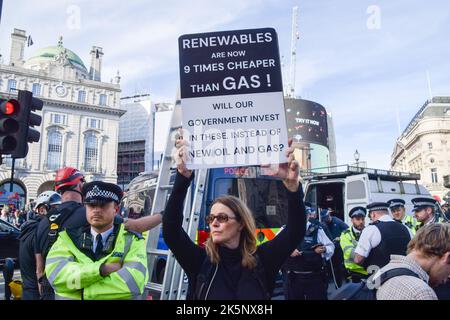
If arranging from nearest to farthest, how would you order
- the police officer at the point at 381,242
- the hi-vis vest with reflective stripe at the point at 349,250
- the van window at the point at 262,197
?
the police officer at the point at 381,242 → the hi-vis vest with reflective stripe at the point at 349,250 → the van window at the point at 262,197

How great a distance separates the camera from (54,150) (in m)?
46.5

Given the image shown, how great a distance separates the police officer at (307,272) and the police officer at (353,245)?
0.51m

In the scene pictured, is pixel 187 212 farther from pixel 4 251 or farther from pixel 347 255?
pixel 4 251

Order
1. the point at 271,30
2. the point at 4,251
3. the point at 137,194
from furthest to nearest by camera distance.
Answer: the point at 4,251, the point at 137,194, the point at 271,30

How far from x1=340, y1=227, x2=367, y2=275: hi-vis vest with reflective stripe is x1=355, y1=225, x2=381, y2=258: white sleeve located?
45cm

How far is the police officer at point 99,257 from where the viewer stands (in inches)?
87.9

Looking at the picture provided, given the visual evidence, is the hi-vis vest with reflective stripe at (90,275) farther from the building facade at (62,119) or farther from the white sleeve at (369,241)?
the building facade at (62,119)

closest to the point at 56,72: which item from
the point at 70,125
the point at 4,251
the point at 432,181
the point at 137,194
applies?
the point at 70,125

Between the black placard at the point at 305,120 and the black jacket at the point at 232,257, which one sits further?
the black placard at the point at 305,120

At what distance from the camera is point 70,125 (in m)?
48.0

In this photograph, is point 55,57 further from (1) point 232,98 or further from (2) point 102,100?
(1) point 232,98

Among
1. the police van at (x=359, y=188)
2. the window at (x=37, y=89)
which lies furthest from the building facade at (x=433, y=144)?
the window at (x=37, y=89)

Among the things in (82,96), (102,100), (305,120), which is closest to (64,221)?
(305,120)
